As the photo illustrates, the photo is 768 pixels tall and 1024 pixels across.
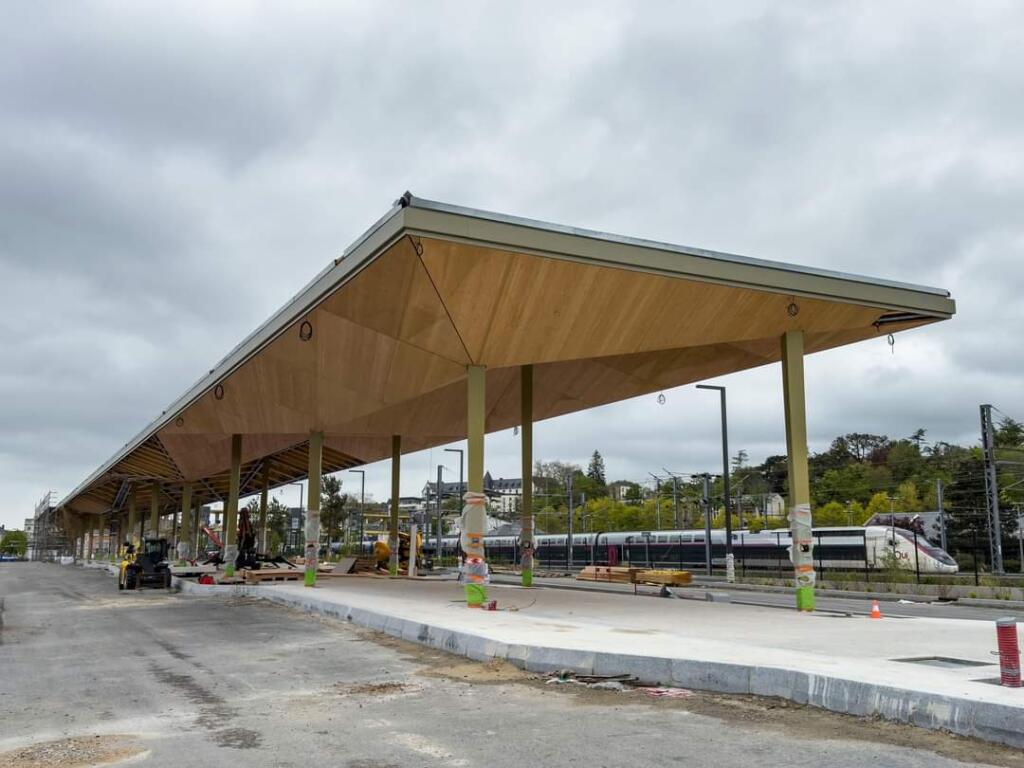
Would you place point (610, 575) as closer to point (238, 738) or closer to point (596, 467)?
point (238, 738)

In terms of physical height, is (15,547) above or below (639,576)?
below

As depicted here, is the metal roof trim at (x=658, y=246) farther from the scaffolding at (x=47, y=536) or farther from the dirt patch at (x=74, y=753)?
the scaffolding at (x=47, y=536)

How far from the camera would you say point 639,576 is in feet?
91.1

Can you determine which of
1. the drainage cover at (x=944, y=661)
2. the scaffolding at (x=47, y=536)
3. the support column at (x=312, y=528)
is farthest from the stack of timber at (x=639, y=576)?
the scaffolding at (x=47, y=536)

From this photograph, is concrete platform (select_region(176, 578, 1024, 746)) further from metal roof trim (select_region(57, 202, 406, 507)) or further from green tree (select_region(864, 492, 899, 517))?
green tree (select_region(864, 492, 899, 517))

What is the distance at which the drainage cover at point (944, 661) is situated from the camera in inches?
340

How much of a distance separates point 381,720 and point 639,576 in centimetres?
2154

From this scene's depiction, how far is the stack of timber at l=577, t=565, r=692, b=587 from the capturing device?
26297 millimetres

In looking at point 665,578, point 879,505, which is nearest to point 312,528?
point 665,578

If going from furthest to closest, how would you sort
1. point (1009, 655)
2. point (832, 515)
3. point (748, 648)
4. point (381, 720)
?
point (832, 515)
point (748, 648)
point (381, 720)
point (1009, 655)

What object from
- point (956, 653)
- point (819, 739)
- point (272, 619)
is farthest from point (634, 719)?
point (272, 619)

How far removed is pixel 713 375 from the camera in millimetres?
22719

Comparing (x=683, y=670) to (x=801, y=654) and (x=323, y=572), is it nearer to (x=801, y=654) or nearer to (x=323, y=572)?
(x=801, y=654)

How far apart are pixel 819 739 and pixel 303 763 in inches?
159
